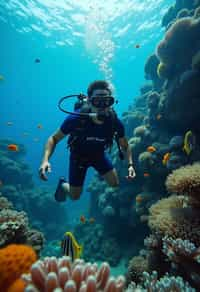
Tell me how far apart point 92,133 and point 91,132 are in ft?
0.11

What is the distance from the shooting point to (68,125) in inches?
208

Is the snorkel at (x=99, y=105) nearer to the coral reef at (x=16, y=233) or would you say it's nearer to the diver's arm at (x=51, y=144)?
the diver's arm at (x=51, y=144)

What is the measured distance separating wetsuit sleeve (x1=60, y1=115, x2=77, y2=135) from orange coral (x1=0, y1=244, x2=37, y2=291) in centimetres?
288

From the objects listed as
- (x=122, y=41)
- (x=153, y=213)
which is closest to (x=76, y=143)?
(x=153, y=213)

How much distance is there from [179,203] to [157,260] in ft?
3.67

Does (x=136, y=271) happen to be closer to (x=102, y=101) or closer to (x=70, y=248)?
(x=70, y=248)

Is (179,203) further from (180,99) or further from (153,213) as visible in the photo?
(180,99)

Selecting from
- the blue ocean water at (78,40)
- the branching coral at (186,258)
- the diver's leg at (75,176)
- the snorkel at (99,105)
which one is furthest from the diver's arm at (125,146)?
the blue ocean water at (78,40)

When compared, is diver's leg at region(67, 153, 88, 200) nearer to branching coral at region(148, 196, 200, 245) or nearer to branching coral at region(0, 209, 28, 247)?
branching coral at region(0, 209, 28, 247)

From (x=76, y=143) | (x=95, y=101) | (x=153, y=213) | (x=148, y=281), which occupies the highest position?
(x=95, y=101)

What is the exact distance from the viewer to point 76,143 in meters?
5.63

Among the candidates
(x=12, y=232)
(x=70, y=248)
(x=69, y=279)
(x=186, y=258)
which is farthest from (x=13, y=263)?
(x=186, y=258)

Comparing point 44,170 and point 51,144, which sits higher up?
point 51,144

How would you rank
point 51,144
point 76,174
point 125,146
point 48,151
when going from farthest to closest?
point 76,174
point 125,146
point 51,144
point 48,151
